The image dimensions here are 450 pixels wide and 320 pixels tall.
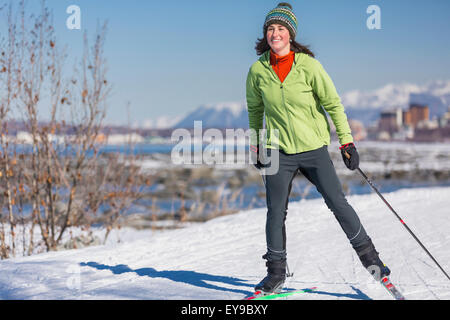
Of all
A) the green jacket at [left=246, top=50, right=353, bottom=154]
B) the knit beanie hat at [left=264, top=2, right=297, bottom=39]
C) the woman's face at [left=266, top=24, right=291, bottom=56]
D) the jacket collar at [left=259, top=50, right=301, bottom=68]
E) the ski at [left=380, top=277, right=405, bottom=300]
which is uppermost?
the knit beanie hat at [left=264, top=2, right=297, bottom=39]

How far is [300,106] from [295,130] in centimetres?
15

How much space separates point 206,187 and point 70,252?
17.2 m

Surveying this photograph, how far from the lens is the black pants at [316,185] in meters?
2.77

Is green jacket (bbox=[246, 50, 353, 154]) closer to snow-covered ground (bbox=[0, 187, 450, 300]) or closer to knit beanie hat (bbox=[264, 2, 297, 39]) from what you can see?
knit beanie hat (bbox=[264, 2, 297, 39])

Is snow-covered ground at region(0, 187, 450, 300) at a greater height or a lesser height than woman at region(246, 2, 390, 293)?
lesser

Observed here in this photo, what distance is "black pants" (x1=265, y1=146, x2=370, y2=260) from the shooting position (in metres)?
2.77

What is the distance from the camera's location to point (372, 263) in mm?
2736

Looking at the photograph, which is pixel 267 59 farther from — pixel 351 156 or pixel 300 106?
pixel 351 156

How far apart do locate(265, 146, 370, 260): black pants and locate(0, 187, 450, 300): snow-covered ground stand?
1.23 ft

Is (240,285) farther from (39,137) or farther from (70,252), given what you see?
(39,137)

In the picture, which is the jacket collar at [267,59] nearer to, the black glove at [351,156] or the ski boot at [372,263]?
the black glove at [351,156]

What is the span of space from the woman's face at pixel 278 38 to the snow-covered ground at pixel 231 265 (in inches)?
60.6

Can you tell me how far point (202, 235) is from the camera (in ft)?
17.9

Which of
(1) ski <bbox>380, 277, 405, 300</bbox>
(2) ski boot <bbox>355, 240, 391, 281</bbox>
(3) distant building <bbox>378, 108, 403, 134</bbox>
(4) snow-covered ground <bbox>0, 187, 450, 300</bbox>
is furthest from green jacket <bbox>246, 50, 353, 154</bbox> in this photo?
(3) distant building <bbox>378, 108, 403, 134</bbox>
